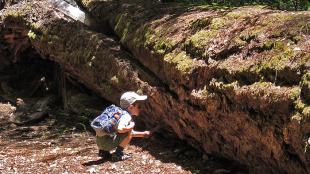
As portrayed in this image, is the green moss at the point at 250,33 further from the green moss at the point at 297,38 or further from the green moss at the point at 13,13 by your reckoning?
the green moss at the point at 13,13

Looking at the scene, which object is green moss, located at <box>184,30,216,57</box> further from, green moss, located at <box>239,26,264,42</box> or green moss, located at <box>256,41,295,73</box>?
green moss, located at <box>256,41,295,73</box>

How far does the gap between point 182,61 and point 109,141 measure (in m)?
1.59

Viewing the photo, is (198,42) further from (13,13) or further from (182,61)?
(13,13)

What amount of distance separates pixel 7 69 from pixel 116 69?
6146 millimetres

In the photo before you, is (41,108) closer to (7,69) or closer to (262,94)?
(7,69)

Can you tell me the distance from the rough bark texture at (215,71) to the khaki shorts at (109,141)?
801 mm

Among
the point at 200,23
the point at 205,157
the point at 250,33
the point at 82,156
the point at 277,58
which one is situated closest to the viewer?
the point at 277,58

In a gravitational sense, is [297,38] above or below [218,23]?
below

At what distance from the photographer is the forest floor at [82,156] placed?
6668 millimetres

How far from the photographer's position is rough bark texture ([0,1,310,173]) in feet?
16.9

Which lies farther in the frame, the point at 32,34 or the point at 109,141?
the point at 32,34

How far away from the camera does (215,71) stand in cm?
602

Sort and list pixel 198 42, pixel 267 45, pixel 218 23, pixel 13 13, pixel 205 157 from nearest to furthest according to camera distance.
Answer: pixel 267 45
pixel 198 42
pixel 218 23
pixel 205 157
pixel 13 13

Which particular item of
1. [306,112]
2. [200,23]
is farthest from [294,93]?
[200,23]
